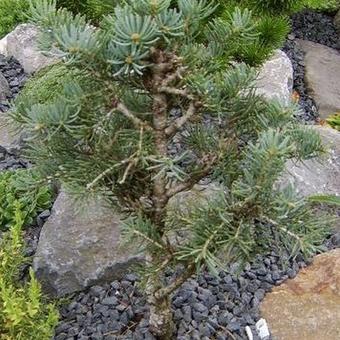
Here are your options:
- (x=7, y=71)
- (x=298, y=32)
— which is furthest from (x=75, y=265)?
(x=298, y=32)

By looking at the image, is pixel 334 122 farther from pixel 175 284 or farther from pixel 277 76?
pixel 175 284

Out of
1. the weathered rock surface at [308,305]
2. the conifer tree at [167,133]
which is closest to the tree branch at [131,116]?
the conifer tree at [167,133]

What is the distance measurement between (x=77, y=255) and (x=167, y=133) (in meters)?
0.95

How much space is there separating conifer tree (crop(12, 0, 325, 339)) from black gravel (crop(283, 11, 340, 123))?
10.6 ft

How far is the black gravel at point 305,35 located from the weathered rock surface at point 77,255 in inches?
108

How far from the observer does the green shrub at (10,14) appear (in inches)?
205

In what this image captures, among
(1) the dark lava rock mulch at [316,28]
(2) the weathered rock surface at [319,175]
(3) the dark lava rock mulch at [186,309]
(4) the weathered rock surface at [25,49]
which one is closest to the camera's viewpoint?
(3) the dark lava rock mulch at [186,309]

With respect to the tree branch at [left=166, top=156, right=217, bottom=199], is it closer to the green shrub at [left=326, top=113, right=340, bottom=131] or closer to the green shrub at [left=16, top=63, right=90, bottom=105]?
the green shrub at [left=16, top=63, right=90, bottom=105]

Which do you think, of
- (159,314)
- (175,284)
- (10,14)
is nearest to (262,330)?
(159,314)

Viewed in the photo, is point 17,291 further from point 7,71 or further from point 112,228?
point 7,71

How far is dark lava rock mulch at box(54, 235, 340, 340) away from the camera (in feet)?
8.00

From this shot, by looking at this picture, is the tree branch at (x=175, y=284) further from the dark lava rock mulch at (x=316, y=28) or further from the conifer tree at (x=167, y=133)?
the dark lava rock mulch at (x=316, y=28)

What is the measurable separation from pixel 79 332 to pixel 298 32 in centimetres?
426

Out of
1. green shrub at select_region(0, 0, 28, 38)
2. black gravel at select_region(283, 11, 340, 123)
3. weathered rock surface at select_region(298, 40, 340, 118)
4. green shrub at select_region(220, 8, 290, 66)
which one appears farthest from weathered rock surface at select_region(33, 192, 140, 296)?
green shrub at select_region(0, 0, 28, 38)
